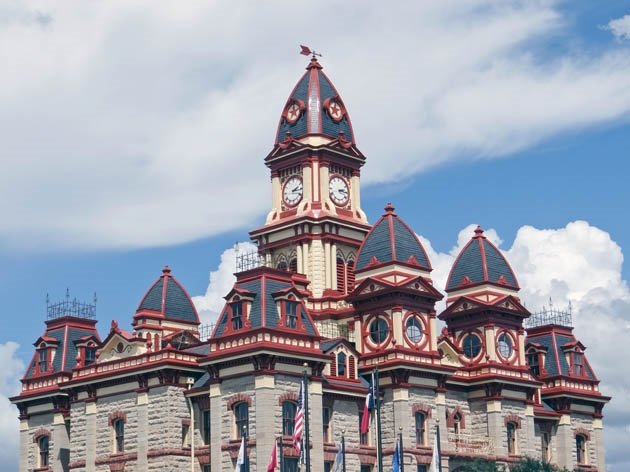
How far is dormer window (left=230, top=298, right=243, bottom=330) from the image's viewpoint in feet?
292

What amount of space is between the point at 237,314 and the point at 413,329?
1308 centimetres

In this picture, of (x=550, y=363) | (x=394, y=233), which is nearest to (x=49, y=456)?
(x=394, y=233)

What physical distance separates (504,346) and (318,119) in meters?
22.9

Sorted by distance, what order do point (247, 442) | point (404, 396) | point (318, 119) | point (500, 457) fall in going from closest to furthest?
point (247, 442) < point (404, 396) < point (500, 457) < point (318, 119)

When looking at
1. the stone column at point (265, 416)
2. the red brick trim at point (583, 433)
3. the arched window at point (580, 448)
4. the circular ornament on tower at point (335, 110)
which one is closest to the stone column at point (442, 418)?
the stone column at point (265, 416)

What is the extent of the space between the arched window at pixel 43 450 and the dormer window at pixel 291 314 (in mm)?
25256

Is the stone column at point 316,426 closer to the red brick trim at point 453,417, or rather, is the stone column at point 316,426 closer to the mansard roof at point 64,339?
the red brick trim at point 453,417

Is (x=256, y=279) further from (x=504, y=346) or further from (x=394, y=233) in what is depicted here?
(x=504, y=346)

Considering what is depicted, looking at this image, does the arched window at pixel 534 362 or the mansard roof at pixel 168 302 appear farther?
the arched window at pixel 534 362

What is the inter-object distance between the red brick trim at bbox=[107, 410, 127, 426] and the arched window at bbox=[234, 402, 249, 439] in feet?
34.7

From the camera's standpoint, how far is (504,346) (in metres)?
102

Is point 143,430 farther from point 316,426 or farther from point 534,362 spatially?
point 534,362

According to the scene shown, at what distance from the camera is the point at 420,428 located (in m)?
93.3

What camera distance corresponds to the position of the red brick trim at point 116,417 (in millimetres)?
94500
